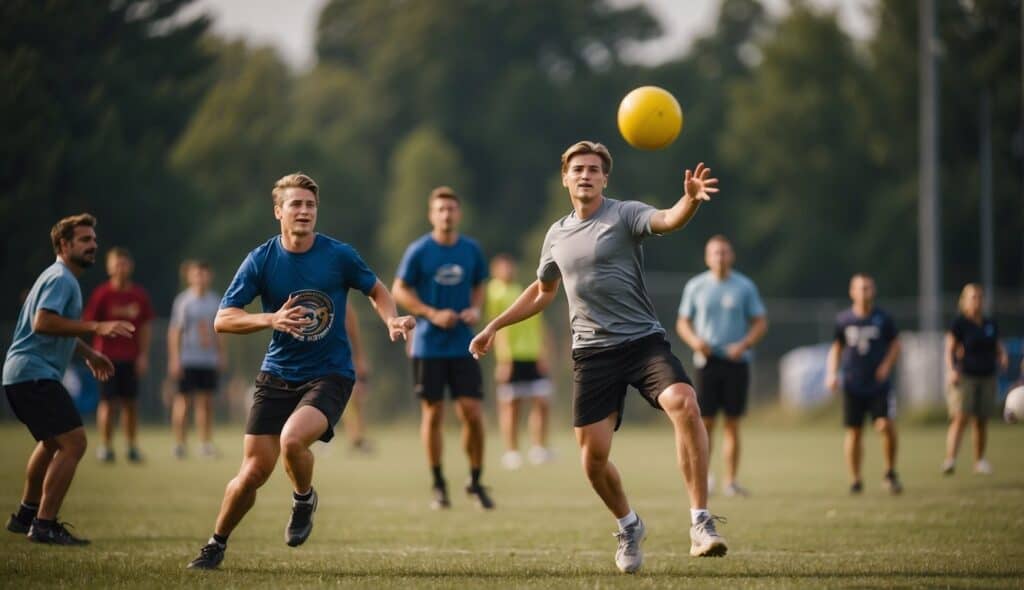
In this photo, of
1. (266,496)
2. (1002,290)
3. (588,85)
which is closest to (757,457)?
(266,496)

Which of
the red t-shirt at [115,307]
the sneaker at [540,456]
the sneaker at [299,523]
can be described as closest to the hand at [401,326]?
the sneaker at [299,523]

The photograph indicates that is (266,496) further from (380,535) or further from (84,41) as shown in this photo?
(84,41)

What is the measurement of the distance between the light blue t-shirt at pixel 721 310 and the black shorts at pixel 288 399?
6.57 m

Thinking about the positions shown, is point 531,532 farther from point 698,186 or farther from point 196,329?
point 196,329

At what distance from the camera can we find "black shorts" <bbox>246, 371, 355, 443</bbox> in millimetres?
8219

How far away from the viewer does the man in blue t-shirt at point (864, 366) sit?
1441 centimetres

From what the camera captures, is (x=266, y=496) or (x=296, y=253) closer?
(x=296, y=253)

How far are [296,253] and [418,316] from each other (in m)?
4.12

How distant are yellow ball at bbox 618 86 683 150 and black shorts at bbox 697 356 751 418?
5.80 metres

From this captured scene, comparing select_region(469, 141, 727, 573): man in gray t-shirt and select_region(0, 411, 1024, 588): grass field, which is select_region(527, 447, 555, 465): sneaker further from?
select_region(469, 141, 727, 573): man in gray t-shirt

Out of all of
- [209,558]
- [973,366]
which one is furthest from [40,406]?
[973,366]

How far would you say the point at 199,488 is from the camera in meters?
14.9

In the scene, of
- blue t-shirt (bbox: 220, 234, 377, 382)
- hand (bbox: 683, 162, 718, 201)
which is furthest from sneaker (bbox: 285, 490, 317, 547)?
hand (bbox: 683, 162, 718, 201)

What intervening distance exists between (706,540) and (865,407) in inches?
283
